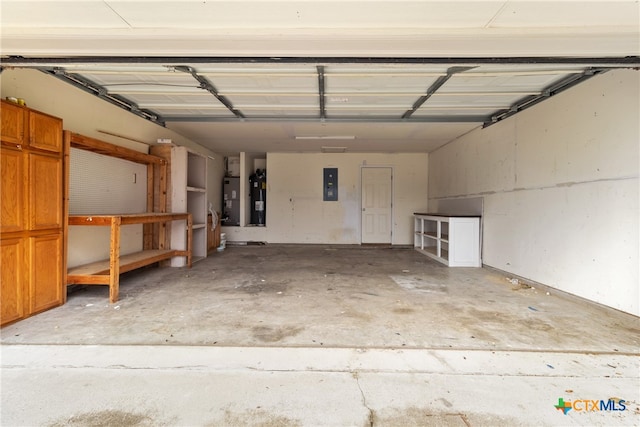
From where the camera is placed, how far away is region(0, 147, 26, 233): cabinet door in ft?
7.64

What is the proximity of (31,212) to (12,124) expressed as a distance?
29.9 inches

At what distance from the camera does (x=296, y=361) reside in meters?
1.88

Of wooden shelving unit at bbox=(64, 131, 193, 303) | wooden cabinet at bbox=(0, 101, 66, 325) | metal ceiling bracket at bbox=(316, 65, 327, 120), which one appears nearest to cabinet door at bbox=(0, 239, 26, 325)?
wooden cabinet at bbox=(0, 101, 66, 325)

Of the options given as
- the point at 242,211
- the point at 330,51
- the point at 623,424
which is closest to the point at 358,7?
the point at 330,51

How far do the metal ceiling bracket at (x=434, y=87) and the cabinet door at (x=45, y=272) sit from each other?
169 inches

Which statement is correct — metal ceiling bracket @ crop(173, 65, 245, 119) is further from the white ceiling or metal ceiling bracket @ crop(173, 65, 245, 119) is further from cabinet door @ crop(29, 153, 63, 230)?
cabinet door @ crop(29, 153, 63, 230)

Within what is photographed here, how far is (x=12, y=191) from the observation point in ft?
7.86

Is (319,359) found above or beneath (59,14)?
beneath

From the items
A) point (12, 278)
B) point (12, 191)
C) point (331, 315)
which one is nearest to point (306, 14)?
point (331, 315)

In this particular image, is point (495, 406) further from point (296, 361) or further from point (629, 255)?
point (629, 255)

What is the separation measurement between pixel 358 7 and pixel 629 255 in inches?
128

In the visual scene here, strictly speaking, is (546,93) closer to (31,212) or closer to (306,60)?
(306,60)

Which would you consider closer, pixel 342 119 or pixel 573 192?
pixel 573 192

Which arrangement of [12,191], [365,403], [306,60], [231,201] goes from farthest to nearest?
[231,201] < [12,191] < [306,60] < [365,403]
